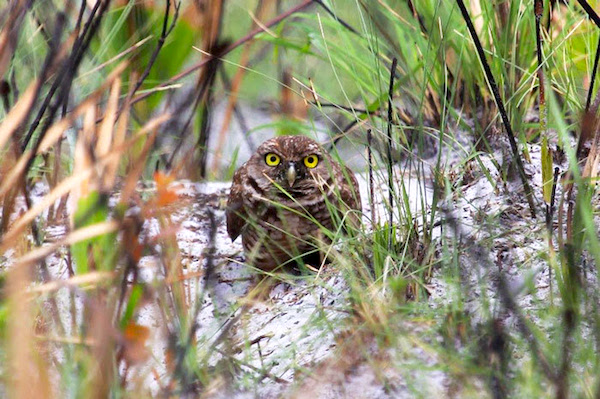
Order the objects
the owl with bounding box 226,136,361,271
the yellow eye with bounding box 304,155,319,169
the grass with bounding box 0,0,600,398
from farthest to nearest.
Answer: the yellow eye with bounding box 304,155,319,169 < the owl with bounding box 226,136,361,271 < the grass with bounding box 0,0,600,398

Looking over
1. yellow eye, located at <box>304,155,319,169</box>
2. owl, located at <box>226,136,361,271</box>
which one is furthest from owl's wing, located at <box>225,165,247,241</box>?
yellow eye, located at <box>304,155,319,169</box>

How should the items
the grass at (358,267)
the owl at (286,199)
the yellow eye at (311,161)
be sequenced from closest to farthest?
the grass at (358,267) → the owl at (286,199) → the yellow eye at (311,161)

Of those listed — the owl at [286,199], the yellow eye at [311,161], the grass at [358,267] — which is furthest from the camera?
the yellow eye at [311,161]

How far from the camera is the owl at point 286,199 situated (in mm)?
3162

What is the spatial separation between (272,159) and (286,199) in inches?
6.4

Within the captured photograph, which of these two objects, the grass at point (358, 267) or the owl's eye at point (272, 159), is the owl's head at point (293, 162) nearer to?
the owl's eye at point (272, 159)

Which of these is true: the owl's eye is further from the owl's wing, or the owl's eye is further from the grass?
the grass

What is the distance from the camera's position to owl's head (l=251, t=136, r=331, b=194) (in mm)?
3232

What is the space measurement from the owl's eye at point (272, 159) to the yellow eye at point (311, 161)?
103 millimetres

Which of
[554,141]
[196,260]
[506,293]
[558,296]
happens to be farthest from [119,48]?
[506,293]

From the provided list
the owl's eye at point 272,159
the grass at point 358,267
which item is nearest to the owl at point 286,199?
the owl's eye at point 272,159

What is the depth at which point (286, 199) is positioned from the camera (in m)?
3.29

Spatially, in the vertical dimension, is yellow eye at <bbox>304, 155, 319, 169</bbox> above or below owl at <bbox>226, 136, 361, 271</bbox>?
above

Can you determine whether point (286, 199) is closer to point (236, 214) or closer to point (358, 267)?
point (236, 214)
